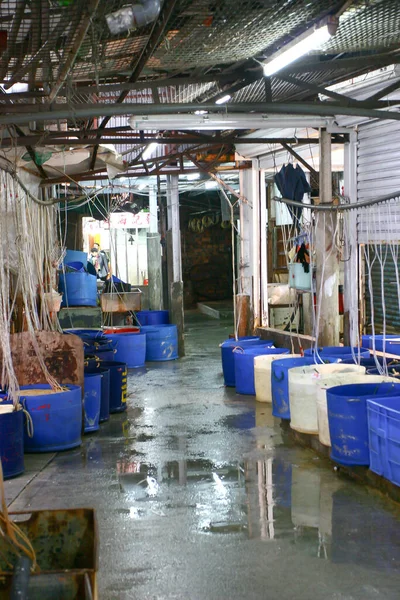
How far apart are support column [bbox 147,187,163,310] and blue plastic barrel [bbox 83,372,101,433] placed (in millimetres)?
11633

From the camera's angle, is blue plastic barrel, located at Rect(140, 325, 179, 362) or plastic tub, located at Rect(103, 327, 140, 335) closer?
plastic tub, located at Rect(103, 327, 140, 335)

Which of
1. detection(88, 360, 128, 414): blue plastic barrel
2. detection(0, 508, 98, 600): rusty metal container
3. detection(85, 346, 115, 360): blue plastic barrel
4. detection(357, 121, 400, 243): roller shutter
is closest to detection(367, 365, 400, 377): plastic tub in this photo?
detection(357, 121, 400, 243): roller shutter

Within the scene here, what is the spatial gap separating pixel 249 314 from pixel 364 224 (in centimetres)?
455

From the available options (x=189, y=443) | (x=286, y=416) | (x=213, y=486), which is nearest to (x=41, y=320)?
(x=189, y=443)

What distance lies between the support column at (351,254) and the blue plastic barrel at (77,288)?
645cm

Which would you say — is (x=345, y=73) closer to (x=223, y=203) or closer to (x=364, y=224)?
(x=364, y=224)

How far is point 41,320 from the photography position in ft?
35.6

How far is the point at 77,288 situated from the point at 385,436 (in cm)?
1046

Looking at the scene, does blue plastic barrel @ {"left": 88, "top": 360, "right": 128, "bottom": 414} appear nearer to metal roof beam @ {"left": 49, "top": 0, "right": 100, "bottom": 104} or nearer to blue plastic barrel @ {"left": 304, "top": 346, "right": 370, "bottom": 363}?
blue plastic barrel @ {"left": 304, "top": 346, "right": 370, "bottom": 363}

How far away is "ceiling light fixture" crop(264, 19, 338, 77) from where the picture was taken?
591 cm

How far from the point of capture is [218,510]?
673 centimetres

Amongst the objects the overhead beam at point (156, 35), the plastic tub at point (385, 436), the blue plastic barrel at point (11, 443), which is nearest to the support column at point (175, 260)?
the blue plastic barrel at point (11, 443)

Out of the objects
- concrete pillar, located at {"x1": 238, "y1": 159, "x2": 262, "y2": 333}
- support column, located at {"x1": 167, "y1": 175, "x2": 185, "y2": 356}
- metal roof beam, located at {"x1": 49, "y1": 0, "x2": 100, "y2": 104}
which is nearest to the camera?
metal roof beam, located at {"x1": 49, "y1": 0, "x2": 100, "y2": 104}

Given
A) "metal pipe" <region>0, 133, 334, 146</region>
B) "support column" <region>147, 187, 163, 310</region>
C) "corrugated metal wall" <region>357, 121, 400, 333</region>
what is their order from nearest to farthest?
"metal pipe" <region>0, 133, 334, 146</region> < "corrugated metal wall" <region>357, 121, 400, 333</region> < "support column" <region>147, 187, 163, 310</region>
